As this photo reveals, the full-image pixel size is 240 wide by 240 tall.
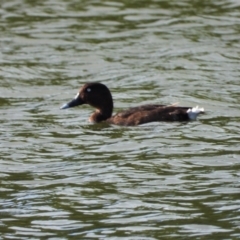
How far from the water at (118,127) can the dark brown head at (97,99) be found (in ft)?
0.79

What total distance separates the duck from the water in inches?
4.6

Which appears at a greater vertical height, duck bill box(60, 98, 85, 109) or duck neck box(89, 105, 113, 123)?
duck bill box(60, 98, 85, 109)

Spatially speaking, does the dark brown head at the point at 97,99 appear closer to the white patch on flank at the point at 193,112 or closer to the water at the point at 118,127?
the water at the point at 118,127

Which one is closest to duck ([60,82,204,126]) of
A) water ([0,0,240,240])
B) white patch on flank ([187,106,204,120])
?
white patch on flank ([187,106,204,120])

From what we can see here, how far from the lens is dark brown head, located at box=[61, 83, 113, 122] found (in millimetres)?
14039

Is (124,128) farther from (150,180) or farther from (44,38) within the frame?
(44,38)

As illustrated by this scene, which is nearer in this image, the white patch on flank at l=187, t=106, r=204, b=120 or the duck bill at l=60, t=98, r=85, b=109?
the white patch on flank at l=187, t=106, r=204, b=120

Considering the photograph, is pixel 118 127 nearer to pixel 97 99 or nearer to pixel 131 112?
pixel 131 112

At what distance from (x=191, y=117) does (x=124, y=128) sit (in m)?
0.84

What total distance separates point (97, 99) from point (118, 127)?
2.60 ft

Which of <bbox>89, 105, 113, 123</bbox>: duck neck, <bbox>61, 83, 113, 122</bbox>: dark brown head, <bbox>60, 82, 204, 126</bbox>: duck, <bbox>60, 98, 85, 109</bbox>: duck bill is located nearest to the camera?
<bbox>60, 82, 204, 126</bbox>: duck

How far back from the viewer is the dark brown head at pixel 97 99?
14039 mm

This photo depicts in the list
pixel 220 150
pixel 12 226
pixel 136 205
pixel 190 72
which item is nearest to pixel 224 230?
pixel 136 205

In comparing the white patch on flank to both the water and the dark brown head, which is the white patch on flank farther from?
the dark brown head
